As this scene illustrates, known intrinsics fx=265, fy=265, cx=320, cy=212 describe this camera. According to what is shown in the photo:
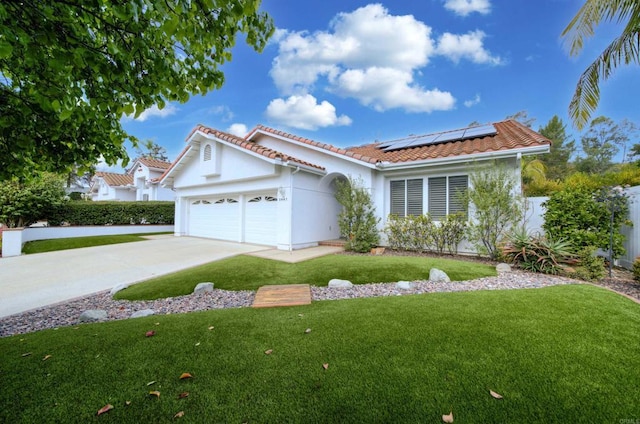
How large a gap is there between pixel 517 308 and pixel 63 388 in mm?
6317

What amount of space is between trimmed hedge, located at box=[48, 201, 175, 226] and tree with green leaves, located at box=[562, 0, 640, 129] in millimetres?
24191

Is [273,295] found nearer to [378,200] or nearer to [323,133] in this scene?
[378,200]

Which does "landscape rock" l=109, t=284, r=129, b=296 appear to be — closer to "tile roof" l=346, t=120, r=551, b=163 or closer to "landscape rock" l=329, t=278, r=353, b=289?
"landscape rock" l=329, t=278, r=353, b=289

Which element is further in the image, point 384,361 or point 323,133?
point 323,133

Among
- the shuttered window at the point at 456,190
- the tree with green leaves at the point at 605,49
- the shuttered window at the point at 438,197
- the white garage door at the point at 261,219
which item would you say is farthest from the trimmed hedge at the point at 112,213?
the tree with green leaves at the point at 605,49

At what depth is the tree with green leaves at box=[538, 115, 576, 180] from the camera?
3061cm

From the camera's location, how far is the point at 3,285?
757cm

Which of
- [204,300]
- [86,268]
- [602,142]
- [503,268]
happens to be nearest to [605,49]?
[503,268]

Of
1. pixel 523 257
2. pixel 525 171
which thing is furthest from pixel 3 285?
pixel 525 171

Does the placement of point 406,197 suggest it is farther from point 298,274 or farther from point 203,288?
point 203,288

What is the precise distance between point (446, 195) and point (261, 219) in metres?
8.53

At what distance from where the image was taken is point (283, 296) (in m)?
5.77

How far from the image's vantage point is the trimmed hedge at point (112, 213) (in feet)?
56.7

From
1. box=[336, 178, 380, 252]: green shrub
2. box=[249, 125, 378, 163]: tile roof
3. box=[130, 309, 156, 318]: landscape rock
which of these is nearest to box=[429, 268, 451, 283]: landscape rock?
box=[336, 178, 380, 252]: green shrub
